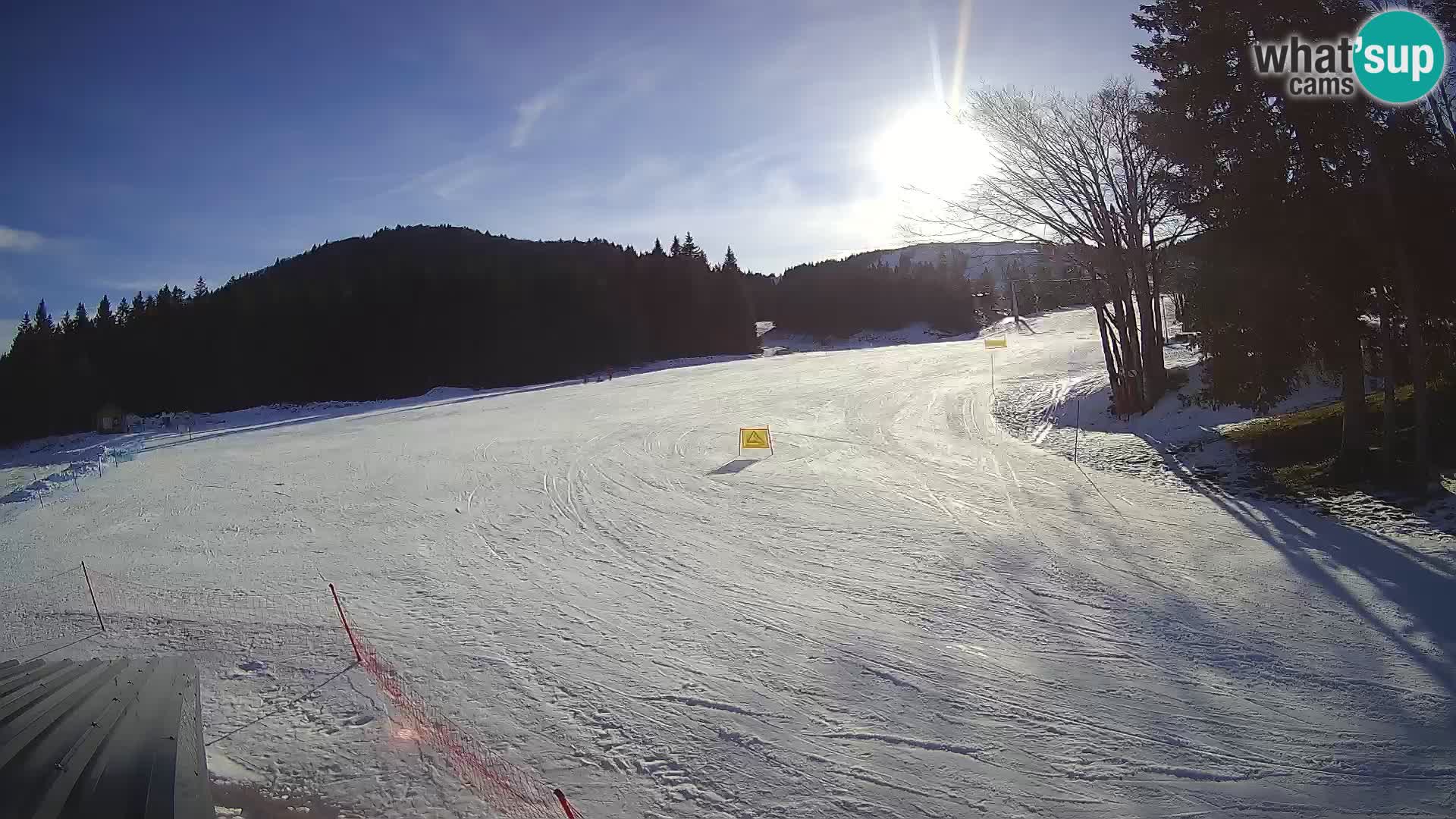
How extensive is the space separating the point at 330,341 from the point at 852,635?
57673mm

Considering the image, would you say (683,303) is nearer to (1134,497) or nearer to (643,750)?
(1134,497)

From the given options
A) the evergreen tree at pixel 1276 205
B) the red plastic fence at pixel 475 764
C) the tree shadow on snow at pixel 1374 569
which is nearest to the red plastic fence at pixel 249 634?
the red plastic fence at pixel 475 764

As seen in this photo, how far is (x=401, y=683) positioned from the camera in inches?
285

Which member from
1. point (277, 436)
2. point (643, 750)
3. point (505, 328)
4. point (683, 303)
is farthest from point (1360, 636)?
point (683, 303)

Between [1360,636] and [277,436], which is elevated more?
[277,436]

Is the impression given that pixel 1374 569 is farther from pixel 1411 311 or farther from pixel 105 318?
pixel 105 318

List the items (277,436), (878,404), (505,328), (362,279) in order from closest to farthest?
(878,404) → (277,436) → (505,328) → (362,279)

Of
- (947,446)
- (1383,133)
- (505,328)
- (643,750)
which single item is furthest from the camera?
(505,328)

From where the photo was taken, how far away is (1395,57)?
9812mm

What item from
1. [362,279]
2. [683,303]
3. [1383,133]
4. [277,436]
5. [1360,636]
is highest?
[362,279]

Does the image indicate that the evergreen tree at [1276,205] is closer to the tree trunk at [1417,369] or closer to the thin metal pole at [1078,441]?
the tree trunk at [1417,369]

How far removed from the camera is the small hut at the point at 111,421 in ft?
147

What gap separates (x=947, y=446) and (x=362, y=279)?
57633 mm

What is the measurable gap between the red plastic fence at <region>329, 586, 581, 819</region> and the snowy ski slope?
146 millimetres
